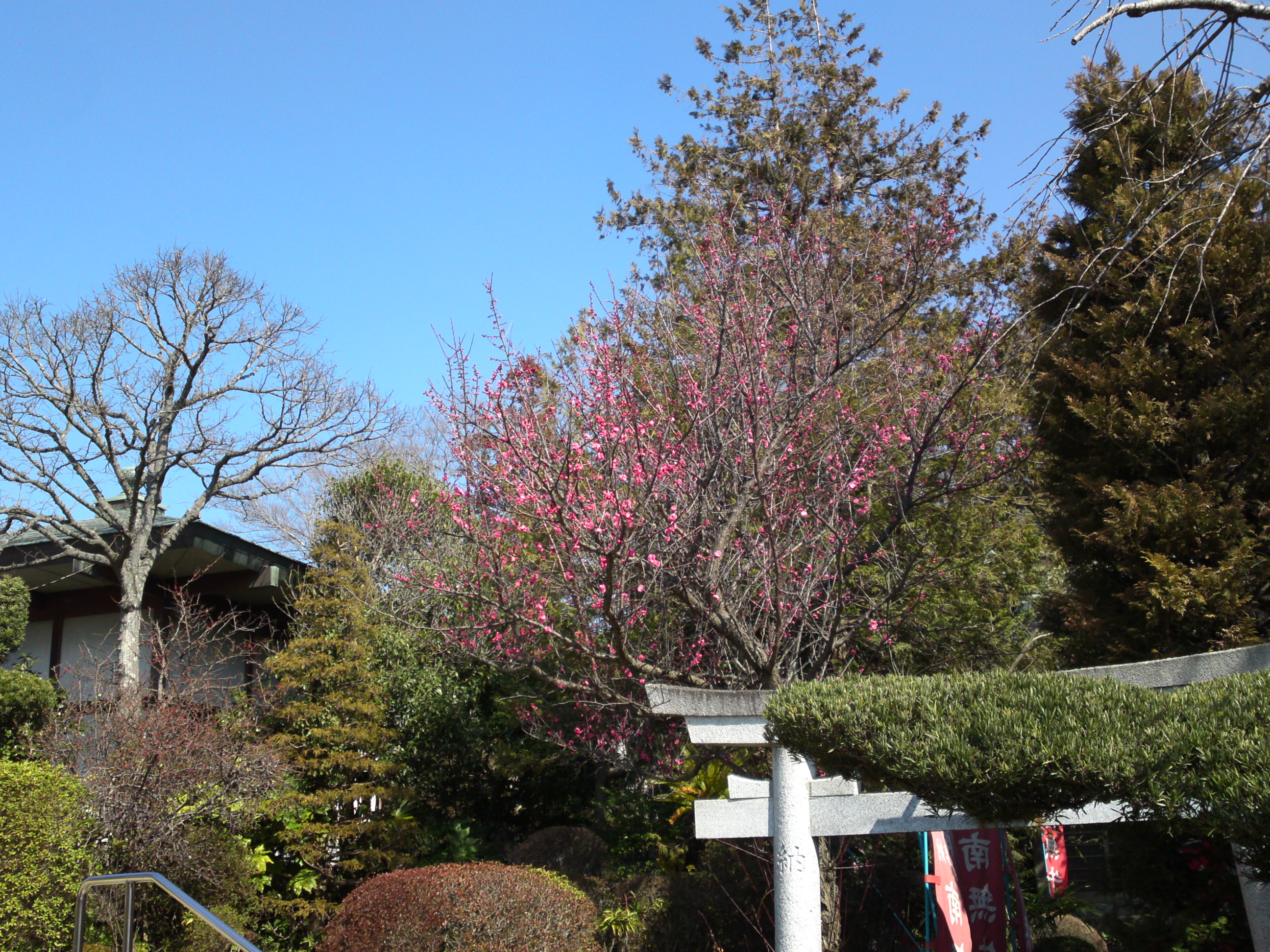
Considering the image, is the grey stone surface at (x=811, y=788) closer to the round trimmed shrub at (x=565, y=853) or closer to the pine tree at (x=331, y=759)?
the round trimmed shrub at (x=565, y=853)

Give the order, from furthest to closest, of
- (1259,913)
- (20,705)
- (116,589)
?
(116,589) → (20,705) → (1259,913)

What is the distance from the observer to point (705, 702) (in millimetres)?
4859

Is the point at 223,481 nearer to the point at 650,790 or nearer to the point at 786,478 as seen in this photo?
the point at 650,790

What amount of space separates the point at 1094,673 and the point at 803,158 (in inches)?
398

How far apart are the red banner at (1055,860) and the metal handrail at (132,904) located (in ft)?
25.6

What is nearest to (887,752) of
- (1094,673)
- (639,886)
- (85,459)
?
(1094,673)

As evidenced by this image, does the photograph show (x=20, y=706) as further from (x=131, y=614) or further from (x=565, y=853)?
(x=565, y=853)

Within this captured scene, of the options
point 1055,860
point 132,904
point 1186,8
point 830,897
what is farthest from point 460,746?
point 1186,8

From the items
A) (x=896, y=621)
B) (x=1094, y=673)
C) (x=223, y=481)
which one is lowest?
(x=1094, y=673)

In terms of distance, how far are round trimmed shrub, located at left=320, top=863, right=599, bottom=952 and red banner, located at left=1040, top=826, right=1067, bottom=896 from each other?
5207 millimetres

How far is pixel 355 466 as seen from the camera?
666 inches

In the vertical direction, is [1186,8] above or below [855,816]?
above

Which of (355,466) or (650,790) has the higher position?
(355,466)

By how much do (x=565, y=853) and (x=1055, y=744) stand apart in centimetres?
716
